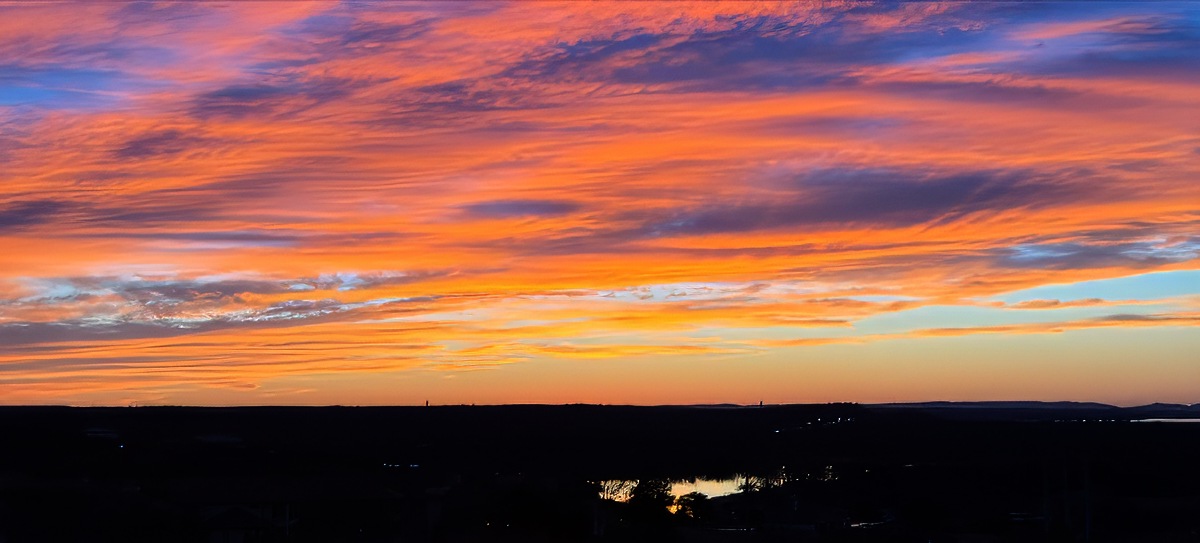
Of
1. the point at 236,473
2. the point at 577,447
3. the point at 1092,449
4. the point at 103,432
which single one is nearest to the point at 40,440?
the point at 103,432

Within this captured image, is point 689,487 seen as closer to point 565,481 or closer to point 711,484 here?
point 711,484

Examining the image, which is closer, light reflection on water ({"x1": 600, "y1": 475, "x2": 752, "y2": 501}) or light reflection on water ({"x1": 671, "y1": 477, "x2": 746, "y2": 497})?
light reflection on water ({"x1": 600, "y1": 475, "x2": 752, "y2": 501})

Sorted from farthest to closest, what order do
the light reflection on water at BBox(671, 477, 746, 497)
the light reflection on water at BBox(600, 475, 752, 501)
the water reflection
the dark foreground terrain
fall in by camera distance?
the light reflection on water at BBox(671, 477, 746, 497), the water reflection, the light reflection on water at BBox(600, 475, 752, 501), the dark foreground terrain

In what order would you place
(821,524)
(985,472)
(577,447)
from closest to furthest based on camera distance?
(821,524) → (985,472) → (577,447)

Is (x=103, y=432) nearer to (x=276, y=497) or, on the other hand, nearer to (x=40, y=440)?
(x=40, y=440)

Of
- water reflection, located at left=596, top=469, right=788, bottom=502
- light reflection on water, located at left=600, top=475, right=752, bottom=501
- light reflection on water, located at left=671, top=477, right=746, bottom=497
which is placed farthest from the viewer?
light reflection on water, located at left=671, top=477, right=746, bottom=497

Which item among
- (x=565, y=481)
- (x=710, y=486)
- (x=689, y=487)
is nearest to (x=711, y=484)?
(x=710, y=486)

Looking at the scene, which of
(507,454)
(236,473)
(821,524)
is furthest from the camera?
(507,454)

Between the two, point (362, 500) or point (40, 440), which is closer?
point (362, 500)
